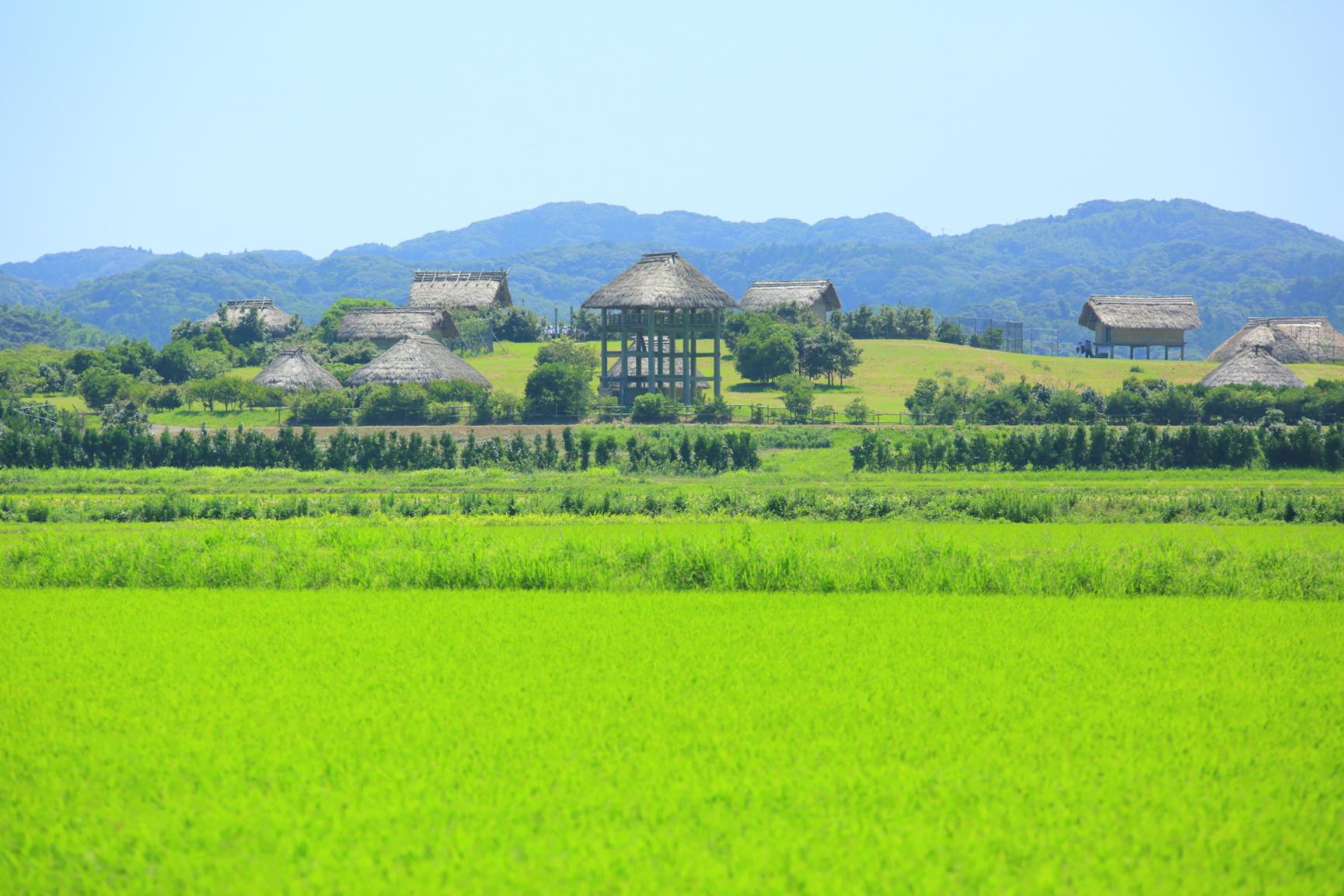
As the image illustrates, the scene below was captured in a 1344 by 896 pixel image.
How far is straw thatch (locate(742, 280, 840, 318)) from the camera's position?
2667 inches

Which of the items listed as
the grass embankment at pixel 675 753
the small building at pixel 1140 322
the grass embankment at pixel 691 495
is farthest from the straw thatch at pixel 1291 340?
the grass embankment at pixel 675 753

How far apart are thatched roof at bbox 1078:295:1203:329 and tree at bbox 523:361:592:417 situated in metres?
34.4

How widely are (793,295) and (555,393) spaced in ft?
88.7

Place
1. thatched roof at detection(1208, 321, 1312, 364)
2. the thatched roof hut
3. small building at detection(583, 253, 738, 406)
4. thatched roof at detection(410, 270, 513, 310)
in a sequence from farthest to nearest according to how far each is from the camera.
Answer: thatched roof at detection(410, 270, 513, 310)
the thatched roof hut
thatched roof at detection(1208, 321, 1312, 364)
small building at detection(583, 253, 738, 406)

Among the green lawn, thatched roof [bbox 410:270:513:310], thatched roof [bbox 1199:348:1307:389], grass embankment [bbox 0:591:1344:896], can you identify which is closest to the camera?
grass embankment [bbox 0:591:1344:896]

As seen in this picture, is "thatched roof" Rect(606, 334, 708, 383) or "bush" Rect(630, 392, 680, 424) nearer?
"bush" Rect(630, 392, 680, 424)

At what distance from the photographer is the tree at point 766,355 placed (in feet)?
175

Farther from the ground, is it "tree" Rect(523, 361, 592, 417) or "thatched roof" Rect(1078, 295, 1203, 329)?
"thatched roof" Rect(1078, 295, 1203, 329)

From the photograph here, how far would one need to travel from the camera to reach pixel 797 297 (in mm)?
68375

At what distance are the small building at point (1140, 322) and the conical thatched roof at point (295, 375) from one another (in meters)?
40.6

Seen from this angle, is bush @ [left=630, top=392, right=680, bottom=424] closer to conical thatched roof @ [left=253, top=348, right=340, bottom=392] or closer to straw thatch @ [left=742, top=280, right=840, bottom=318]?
conical thatched roof @ [left=253, top=348, right=340, bottom=392]

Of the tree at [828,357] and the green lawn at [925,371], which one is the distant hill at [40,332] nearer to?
the green lawn at [925,371]

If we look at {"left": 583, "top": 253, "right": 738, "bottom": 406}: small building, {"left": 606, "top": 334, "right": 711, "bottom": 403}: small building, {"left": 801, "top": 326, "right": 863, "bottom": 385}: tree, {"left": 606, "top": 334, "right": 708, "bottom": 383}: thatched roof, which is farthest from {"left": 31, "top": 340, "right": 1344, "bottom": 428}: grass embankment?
{"left": 583, "top": 253, "right": 738, "bottom": 406}: small building

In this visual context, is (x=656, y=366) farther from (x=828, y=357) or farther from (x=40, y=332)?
(x=40, y=332)
